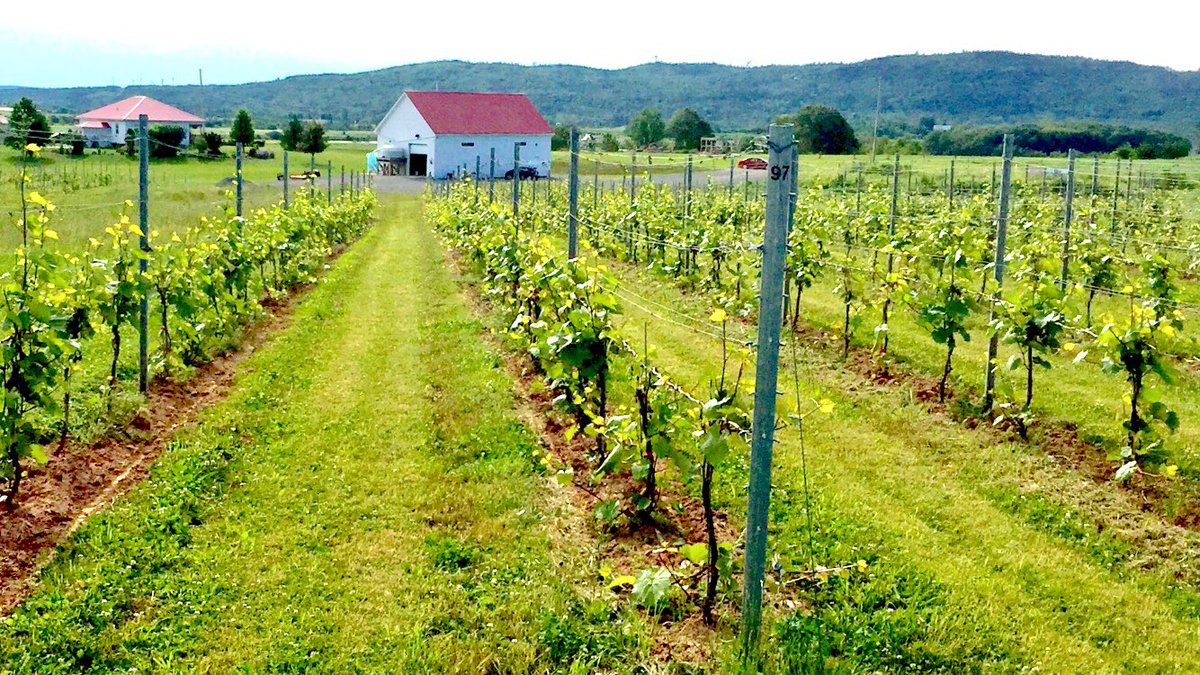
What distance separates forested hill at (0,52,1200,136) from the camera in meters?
105

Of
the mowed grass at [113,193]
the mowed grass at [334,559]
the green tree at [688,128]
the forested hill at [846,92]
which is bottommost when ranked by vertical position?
the mowed grass at [334,559]

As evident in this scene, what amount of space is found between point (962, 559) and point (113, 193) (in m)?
28.2

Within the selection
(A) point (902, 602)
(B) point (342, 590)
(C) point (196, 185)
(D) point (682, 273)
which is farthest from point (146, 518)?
(C) point (196, 185)

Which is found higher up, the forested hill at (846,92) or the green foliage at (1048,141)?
the forested hill at (846,92)

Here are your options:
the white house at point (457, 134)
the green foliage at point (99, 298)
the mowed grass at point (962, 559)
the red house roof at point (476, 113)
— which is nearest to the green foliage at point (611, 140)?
the green foliage at point (99, 298)

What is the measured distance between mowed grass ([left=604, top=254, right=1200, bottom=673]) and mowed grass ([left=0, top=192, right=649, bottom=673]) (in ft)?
3.61

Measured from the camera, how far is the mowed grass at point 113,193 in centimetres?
1248

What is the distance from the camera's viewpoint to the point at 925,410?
26.5 ft

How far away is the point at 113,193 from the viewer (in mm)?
27875

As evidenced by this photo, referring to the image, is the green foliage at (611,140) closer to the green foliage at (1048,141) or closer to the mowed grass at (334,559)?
the mowed grass at (334,559)

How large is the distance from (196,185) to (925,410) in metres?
32.6

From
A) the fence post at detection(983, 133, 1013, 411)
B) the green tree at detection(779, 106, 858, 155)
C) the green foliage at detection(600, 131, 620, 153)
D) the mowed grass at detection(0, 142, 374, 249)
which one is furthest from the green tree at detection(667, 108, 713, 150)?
the fence post at detection(983, 133, 1013, 411)

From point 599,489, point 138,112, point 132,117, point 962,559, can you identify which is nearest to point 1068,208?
point 962,559

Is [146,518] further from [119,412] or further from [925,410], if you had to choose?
[925,410]
